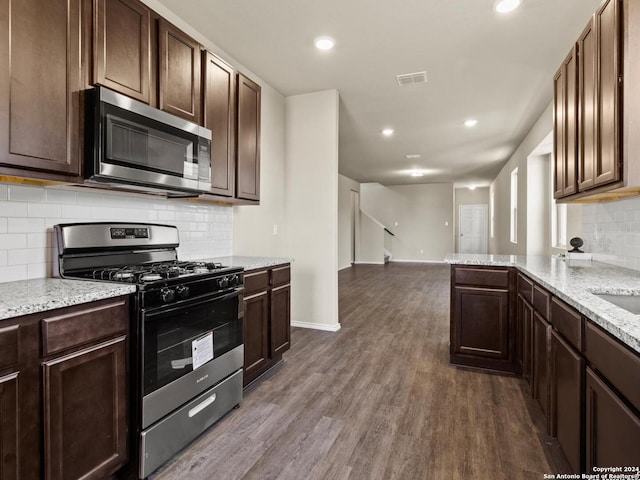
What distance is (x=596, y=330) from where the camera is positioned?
124 centimetres

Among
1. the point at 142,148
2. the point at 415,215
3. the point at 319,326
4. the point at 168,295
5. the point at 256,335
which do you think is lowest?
the point at 319,326

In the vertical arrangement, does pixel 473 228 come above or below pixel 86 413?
above

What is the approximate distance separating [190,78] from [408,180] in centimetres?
937

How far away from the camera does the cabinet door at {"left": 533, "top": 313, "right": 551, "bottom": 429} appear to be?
1855 mm

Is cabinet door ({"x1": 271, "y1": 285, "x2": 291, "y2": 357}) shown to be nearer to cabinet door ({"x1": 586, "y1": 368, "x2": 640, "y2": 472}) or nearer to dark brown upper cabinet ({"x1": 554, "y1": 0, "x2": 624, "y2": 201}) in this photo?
cabinet door ({"x1": 586, "y1": 368, "x2": 640, "y2": 472})

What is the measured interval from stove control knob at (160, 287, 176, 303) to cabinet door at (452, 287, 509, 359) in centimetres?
223

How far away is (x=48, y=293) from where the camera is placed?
4.58ft

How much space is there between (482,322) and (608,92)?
5.91 feet

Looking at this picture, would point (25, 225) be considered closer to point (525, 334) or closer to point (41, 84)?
point (41, 84)

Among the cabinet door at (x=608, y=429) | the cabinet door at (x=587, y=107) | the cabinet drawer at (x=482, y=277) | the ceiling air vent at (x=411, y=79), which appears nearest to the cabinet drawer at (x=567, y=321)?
the cabinet door at (x=608, y=429)

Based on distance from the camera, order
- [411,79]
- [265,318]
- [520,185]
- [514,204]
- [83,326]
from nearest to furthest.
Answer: [83,326], [265,318], [411,79], [520,185], [514,204]

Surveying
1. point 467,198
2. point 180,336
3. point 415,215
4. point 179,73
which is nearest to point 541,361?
point 180,336

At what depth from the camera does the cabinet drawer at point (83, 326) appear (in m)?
1.28

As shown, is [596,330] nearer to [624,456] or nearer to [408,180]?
[624,456]
